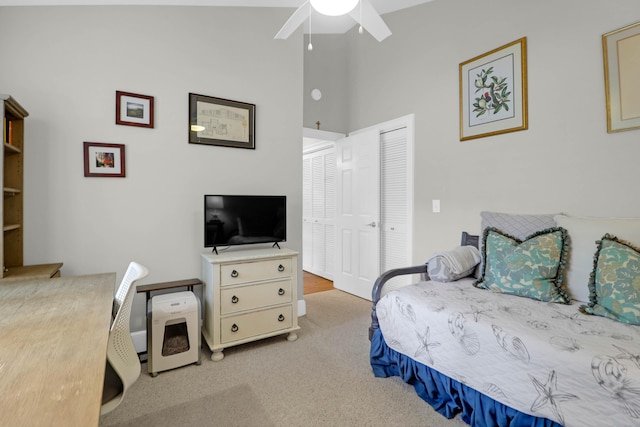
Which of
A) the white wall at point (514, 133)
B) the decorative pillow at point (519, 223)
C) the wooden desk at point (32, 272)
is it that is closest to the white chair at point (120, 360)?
the wooden desk at point (32, 272)

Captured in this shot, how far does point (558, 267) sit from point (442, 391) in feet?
3.35

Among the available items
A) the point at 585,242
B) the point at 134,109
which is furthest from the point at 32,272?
the point at 585,242

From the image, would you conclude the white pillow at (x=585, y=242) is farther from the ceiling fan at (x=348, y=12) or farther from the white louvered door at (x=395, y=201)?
the ceiling fan at (x=348, y=12)

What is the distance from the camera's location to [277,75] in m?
2.94

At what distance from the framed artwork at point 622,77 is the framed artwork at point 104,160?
3.33 meters

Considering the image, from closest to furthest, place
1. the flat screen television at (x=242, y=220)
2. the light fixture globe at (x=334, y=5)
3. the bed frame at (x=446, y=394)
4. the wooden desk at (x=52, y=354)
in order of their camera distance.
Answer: the wooden desk at (x=52, y=354)
the bed frame at (x=446, y=394)
the light fixture globe at (x=334, y=5)
the flat screen television at (x=242, y=220)

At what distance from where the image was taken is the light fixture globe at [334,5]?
158 centimetres

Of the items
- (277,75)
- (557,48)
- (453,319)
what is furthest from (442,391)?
(277,75)

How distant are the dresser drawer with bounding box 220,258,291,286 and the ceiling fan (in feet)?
5.33

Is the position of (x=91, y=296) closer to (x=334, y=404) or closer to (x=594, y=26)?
(x=334, y=404)

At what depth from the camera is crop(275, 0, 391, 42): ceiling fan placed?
1.60 meters

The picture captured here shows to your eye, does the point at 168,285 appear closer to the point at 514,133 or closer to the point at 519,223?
the point at 519,223

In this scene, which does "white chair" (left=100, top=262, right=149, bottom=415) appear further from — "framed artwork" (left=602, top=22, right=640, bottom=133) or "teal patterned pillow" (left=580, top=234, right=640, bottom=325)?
"framed artwork" (left=602, top=22, right=640, bottom=133)

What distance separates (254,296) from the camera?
2.41 m
